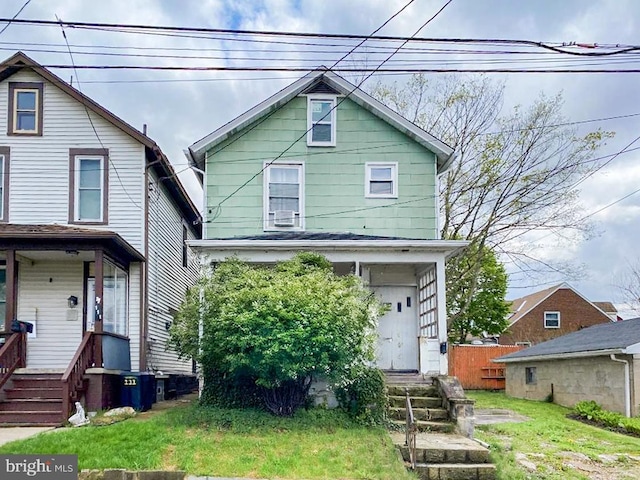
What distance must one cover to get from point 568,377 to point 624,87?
372 inches

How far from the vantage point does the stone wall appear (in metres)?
16.0

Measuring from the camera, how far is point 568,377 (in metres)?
18.6

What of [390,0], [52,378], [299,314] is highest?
[390,0]

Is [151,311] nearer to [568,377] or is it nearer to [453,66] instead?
[453,66]

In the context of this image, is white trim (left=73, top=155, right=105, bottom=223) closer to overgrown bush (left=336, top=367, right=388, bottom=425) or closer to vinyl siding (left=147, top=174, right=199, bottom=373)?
vinyl siding (left=147, top=174, right=199, bottom=373)

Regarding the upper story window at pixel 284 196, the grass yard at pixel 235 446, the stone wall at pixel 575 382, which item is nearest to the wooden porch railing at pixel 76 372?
the grass yard at pixel 235 446

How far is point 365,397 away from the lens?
1093cm

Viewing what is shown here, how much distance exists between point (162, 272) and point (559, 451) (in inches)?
411

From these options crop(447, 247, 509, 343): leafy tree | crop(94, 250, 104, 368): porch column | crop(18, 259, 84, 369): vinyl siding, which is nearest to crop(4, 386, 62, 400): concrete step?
crop(94, 250, 104, 368): porch column

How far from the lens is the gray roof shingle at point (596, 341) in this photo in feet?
53.9

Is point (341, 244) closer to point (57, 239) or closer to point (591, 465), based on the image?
point (57, 239)

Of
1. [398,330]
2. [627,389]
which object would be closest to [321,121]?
[398,330]

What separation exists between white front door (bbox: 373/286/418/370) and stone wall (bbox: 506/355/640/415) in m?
5.46

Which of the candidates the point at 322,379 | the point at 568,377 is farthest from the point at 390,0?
the point at 568,377
